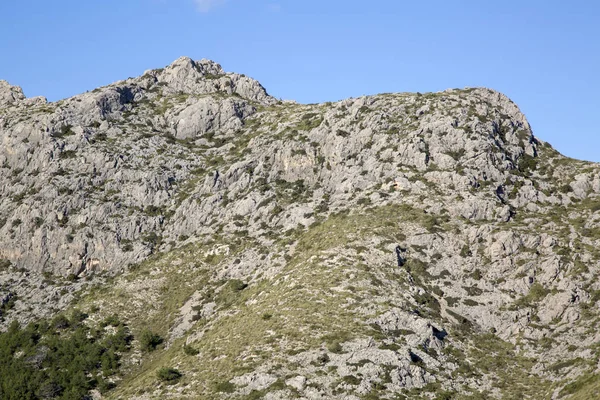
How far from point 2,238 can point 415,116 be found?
302 feet

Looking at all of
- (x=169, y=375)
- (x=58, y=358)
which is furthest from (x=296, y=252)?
(x=58, y=358)

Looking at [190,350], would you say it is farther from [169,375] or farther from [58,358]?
[58,358]

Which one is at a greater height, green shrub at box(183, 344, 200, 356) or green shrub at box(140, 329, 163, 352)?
green shrub at box(140, 329, 163, 352)

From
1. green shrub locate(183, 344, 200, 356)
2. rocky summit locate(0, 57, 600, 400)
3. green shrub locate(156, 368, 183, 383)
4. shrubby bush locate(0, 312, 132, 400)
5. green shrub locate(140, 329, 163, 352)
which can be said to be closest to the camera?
green shrub locate(156, 368, 183, 383)

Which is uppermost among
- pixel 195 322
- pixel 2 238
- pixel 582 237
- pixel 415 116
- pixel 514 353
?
pixel 415 116

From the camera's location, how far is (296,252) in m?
111

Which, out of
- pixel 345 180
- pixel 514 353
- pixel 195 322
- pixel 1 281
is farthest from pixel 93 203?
pixel 514 353

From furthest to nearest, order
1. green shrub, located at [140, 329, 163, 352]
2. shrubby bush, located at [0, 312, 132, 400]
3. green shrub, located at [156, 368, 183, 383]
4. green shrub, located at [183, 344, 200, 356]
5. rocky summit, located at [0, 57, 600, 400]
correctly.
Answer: green shrub, located at [140, 329, 163, 352] → shrubby bush, located at [0, 312, 132, 400] → green shrub, located at [183, 344, 200, 356] → rocky summit, located at [0, 57, 600, 400] → green shrub, located at [156, 368, 183, 383]

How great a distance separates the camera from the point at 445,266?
342 ft

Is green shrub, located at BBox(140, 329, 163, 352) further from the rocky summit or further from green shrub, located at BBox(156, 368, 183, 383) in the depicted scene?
green shrub, located at BBox(156, 368, 183, 383)

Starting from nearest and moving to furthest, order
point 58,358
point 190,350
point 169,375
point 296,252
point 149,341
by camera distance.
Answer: point 169,375, point 190,350, point 58,358, point 149,341, point 296,252

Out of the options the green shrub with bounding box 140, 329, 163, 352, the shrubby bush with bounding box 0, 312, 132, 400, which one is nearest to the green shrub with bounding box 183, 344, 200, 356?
the green shrub with bounding box 140, 329, 163, 352

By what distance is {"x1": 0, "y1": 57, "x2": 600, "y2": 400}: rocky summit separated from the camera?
85375mm

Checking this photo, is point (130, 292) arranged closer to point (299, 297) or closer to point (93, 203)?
point (93, 203)
